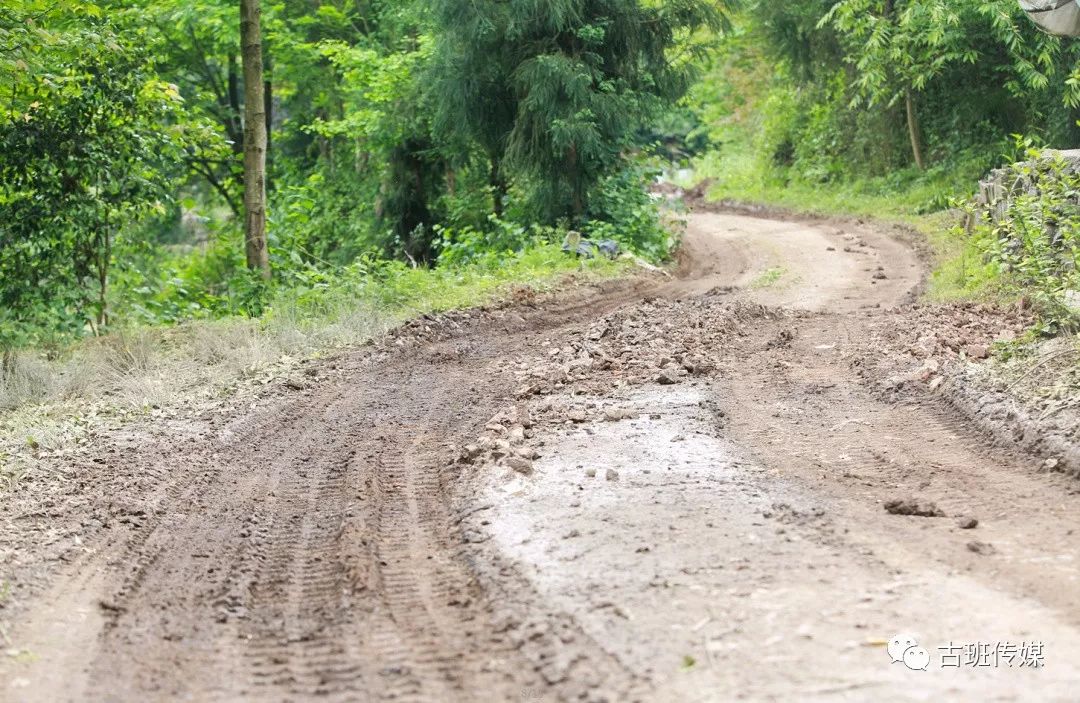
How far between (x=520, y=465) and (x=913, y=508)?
237cm

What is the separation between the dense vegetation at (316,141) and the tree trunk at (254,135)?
0.03 m

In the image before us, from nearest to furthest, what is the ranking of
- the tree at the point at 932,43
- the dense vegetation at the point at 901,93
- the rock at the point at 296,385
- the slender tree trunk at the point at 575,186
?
1. the rock at the point at 296,385
2. the slender tree trunk at the point at 575,186
3. the tree at the point at 932,43
4. the dense vegetation at the point at 901,93

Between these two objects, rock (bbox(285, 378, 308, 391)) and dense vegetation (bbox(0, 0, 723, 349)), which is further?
dense vegetation (bbox(0, 0, 723, 349))

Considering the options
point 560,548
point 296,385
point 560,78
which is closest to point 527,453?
point 560,548

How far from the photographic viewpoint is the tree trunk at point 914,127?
24.1 meters

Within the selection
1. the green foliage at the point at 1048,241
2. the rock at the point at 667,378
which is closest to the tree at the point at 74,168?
the rock at the point at 667,378

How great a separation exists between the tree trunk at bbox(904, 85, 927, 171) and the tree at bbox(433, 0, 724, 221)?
8.41 metres

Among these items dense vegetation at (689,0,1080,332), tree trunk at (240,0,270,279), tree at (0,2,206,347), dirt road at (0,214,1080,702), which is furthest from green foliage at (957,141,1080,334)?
tree at (0,2,206,347)

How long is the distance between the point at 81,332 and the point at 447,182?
869 centimetres

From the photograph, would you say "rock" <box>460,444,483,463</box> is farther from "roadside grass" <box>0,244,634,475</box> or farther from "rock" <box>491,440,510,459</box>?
"roadside grass" <box>0,244,634,475</box>

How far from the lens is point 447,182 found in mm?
20609

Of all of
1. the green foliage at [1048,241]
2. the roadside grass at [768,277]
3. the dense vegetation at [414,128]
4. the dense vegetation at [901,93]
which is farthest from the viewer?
the dense vegetation at [901,93]

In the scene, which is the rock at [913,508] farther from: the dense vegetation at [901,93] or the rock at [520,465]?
the dense vegetation at [901,93]

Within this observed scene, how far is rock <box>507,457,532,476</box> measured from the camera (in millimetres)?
6727
